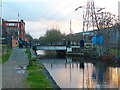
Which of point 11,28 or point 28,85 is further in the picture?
point 11,28

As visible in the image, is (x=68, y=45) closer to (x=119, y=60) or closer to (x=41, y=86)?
(x=119, y=60)

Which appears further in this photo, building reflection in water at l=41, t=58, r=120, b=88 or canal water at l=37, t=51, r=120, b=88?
canal water at l=37, t=51, r=120, b=88

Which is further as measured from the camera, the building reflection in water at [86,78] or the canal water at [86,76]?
the canal water at [86,76]

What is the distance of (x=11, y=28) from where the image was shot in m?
102

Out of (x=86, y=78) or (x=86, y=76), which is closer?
(x=86, y=78)

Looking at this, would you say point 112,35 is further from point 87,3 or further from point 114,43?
point 87,3

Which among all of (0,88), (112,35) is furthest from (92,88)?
(112,35)

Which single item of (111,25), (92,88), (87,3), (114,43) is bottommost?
(92,88)

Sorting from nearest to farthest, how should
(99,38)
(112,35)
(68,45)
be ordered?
(99,38)
(112,35)
(68,45)

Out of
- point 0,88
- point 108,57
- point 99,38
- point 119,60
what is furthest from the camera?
point 99,38

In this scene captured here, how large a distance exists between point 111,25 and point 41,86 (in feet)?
127

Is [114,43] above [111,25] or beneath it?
beneath

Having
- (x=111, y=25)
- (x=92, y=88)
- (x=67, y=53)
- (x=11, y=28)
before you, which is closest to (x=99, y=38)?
(x=111, y=25)

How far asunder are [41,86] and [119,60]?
25.5 m
